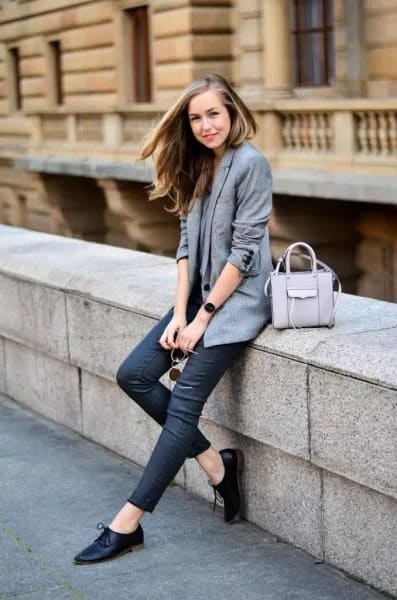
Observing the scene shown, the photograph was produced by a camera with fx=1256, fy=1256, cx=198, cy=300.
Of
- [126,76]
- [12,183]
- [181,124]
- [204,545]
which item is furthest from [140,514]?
[12,183]

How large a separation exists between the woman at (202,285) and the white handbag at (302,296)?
0.16 meters

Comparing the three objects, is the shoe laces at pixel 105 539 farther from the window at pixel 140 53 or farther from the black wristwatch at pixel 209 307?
the window at pixel 140 53

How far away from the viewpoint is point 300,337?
446cm

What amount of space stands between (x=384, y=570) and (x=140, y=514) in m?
0.96

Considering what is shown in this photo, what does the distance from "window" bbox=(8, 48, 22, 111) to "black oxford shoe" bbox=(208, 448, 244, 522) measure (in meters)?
25.7

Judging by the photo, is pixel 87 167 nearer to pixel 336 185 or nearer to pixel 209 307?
pixel 336 185

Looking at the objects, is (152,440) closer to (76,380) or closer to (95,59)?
(76,380)

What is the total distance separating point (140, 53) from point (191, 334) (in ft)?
61.3

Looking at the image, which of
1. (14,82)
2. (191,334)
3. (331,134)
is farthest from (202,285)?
(14,82)

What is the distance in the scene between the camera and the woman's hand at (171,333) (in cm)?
472

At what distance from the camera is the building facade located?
1555 centimetres

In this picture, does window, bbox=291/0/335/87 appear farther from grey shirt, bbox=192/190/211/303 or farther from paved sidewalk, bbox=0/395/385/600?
grey shirt, bbox=192/190/211/303

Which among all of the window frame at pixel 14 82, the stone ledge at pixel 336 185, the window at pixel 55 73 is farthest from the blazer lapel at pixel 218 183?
the window frame at pixel 14 82

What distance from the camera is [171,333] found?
15.5ft
